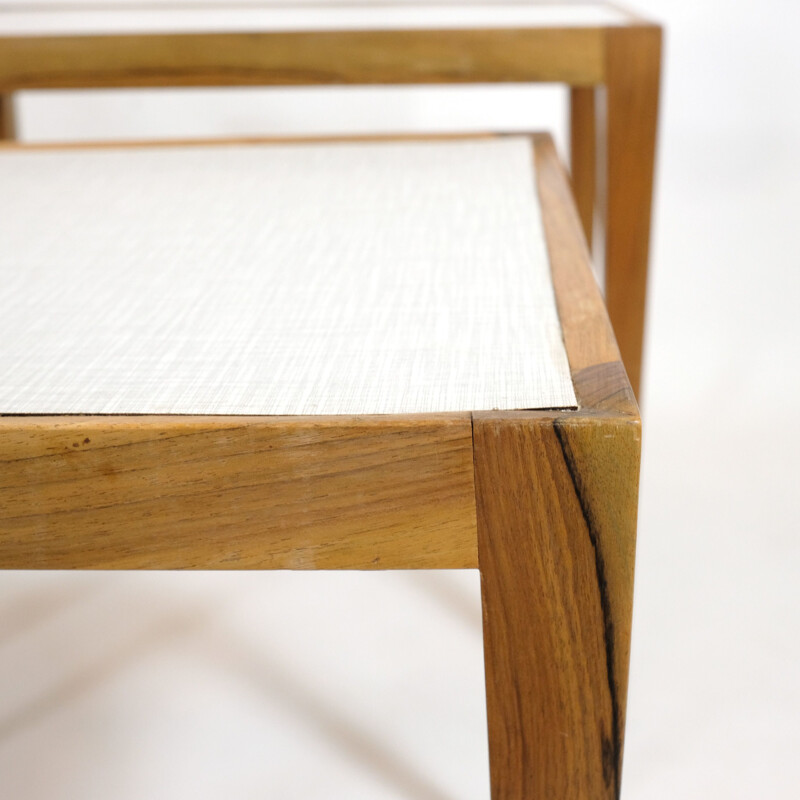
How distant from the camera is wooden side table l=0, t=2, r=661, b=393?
835 mm

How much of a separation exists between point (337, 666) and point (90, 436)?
16.6 inches

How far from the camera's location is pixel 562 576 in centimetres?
37

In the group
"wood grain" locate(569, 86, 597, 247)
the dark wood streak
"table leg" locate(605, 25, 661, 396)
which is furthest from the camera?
"wood grain" locate(569, 86, 597, 247)

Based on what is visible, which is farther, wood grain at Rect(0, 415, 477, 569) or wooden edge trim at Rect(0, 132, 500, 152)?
wooden edge trim at Rect(0, 132, 500, 152)

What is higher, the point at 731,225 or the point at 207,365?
the point at 207,365

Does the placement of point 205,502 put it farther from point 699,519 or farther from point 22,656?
point 699,519

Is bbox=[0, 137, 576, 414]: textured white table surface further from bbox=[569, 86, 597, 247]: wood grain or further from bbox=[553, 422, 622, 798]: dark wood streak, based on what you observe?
bbox=[569, 86, 597, 247]: wood grain

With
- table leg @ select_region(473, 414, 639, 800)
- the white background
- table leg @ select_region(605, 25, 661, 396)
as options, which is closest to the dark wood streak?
table leg @ select_region(473, 414, 639, 800)

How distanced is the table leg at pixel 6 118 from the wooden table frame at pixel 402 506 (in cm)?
80

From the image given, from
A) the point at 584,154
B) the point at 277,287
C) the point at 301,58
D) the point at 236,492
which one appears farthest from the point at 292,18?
the point at 236,492

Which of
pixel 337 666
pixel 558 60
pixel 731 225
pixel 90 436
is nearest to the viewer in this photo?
pixel 90 436

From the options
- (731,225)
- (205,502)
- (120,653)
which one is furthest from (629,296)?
(731,225)

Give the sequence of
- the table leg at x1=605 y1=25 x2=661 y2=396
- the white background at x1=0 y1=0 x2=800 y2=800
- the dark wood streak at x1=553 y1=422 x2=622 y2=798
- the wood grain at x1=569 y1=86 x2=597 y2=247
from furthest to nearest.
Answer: the wood grain at x1=569 y1=86 x2=597 y2=247
the table leg at x1=605 y1=25 x2=661 y2=396
the white background at x1=0 y1=0 x2=800 y2=800
the dark wood streak at x1=553 y1=422 x2=622 y2=798

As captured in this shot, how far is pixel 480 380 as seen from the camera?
39 cm
